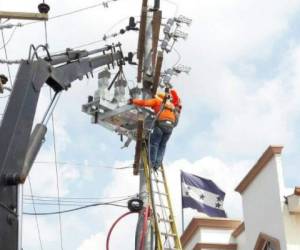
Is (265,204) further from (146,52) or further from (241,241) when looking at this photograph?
(146,52)

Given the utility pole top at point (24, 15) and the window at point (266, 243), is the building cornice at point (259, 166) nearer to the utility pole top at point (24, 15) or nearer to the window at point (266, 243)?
the window at point (266, 243)

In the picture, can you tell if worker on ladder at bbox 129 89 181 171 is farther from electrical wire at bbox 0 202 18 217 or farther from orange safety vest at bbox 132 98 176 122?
electrical wire at bbox 0 202 18 217

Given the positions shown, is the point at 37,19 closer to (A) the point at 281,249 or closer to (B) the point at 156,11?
(B) the point at 156,11

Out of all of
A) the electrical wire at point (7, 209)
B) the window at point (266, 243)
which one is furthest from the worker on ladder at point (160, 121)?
the electrical wire at point (7, 209)

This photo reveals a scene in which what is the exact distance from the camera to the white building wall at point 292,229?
1196 cm

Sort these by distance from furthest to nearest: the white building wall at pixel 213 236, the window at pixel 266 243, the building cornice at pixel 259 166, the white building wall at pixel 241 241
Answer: the white building wall at pixel 213 236
the white building wall at pixel 241 241
the building cornice at pixel 259 166
the window at pixel 266 243

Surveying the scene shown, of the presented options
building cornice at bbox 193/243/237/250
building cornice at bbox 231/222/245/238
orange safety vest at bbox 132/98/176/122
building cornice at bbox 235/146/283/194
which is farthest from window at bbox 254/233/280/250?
orange safety vest at bbox 132/98/176/122

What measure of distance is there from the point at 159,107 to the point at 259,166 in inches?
169

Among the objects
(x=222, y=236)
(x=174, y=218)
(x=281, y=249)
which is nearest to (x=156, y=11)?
(x=174, y=218)

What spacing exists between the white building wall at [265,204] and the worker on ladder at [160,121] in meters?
3.26

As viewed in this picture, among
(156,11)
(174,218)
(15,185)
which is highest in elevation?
(156,11)

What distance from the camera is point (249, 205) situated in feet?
47.6

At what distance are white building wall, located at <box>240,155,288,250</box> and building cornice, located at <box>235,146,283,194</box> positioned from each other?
8 centimetres

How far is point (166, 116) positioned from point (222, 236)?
255 inches
